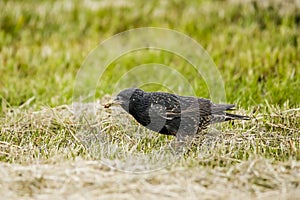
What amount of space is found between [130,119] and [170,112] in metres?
0.86

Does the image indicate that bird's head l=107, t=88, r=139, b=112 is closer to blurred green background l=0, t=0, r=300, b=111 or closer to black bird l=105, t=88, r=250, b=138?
black bird l=105, t=88, r=250, b=138

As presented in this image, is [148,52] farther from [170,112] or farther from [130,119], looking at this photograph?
[170,112]

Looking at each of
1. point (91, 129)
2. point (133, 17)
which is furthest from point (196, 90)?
point (133, 17)

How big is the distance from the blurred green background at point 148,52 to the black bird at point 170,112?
1228mm

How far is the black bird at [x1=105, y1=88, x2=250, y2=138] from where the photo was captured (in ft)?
16.7

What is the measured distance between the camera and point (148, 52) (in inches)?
328

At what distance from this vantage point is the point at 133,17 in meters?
9.38

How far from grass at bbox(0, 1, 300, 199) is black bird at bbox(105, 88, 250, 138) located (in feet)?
0.51

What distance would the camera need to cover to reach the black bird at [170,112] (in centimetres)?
508

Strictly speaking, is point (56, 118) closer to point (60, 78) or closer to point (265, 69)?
point (60, 78)

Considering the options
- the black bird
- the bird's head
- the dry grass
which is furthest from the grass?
the bird's head

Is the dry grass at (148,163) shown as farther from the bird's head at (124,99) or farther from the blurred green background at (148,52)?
the blurred green background at (148,52)

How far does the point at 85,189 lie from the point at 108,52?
15.6 ft

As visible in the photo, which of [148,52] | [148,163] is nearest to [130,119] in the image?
[148,163]
